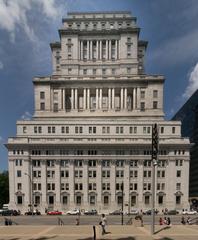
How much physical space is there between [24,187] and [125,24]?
74.3 meters

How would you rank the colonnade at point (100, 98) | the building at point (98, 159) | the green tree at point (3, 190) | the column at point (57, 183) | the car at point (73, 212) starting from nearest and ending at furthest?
the car at point (73, 212) → the column at point (57, 183) → the building at point (98, 159) → the green tree at point (3, 190) → the colonnade at point (100, 98)

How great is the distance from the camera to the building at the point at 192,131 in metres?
117

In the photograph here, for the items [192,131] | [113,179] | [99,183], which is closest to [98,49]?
[113,179]

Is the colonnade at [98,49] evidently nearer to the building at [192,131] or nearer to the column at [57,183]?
the column at [57,183]

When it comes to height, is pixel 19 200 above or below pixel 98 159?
below

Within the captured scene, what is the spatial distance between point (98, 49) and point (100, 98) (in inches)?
865

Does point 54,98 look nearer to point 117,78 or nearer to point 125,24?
point 117,78

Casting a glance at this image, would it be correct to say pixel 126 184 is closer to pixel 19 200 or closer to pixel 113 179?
pixel 113 179

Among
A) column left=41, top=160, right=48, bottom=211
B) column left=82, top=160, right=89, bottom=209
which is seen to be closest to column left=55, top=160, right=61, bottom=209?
column left=41, top=160, right=48, bottom=211

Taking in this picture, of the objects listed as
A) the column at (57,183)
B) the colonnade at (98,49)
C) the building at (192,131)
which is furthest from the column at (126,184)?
the colonnade at (98,49)

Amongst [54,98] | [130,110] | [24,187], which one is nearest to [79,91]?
[54,98]

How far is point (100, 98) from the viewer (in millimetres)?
87000

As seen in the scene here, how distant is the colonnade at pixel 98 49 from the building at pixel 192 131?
62.6m

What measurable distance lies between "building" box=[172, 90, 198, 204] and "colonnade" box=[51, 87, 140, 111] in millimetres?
51167
